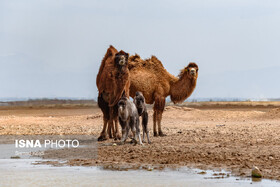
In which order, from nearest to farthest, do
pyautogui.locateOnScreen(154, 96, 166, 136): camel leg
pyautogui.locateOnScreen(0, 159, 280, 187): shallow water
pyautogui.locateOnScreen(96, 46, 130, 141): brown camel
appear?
pyautogui.locateOnScreen(0, 159, 280, 187): shallow water → pyautogui.locateOnScreen(96, 46, 130, 141): brown camel → pyautogui.locateOnScreen(154, 96, 166, 136): camel leg

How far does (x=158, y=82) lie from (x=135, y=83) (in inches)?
32.6

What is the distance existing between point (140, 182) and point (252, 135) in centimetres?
756

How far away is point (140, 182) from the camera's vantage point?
7871mm

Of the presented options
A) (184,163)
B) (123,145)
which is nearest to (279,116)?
(123,145)

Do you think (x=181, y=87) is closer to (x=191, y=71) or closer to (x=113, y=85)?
(x=191, y=71)

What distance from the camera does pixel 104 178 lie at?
27.0 feet

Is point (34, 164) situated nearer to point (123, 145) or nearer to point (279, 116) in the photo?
point (123, 145)

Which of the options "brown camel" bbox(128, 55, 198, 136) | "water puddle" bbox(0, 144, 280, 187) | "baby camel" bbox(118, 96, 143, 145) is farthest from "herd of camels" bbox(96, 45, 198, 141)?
"water puddle" bbox(0, 144, 280, 187)

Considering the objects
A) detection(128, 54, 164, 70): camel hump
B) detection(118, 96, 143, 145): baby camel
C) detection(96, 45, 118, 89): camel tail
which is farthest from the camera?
detection(128, 54, 164, 70): camel hump

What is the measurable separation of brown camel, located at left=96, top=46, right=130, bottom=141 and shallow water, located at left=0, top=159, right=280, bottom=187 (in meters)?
4.11

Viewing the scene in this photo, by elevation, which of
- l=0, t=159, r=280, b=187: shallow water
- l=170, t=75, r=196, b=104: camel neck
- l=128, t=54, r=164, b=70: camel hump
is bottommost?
l=0, t=159, r=280, b=187: shallow water

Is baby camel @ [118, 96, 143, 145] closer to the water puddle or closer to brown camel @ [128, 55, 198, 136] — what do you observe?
the water puddle

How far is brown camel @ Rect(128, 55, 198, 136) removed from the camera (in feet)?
50.0

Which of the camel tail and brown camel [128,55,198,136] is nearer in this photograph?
the camel tail
